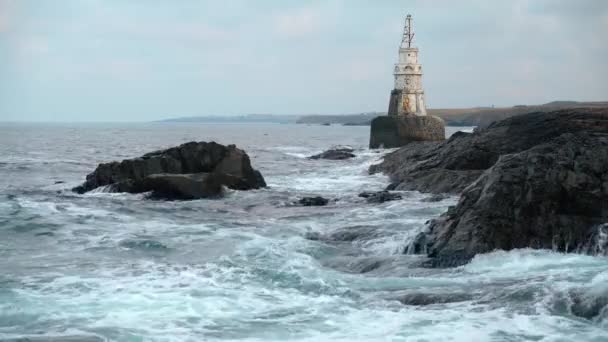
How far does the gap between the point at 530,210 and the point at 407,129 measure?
120 ft

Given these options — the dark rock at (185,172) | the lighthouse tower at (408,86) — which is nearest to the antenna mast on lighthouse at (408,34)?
the lighthouse tower at (408,86)

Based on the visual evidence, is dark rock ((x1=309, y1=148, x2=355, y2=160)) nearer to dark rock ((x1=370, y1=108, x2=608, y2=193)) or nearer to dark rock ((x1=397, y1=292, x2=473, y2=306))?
dark rock ((x1=370, y1=108, x2=608, y2=193))

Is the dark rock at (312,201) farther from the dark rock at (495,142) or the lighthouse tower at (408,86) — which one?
the lighthouse tower at (408,86)

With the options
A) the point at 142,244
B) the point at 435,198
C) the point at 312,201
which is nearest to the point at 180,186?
the point at 312,201

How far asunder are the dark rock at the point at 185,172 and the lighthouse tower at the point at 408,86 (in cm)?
2652

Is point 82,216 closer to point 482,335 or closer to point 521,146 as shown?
point 482,335

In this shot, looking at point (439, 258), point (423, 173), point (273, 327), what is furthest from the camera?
point (423, 173)

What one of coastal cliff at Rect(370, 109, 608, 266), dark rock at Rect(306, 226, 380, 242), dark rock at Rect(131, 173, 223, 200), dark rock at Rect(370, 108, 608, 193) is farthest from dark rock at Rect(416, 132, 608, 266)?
dark rock at Rect(131, 173, 223, 200)

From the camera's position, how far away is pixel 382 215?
17609mm

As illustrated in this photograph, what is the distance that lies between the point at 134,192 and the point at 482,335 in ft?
53.8

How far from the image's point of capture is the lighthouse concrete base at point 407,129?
48.4 m

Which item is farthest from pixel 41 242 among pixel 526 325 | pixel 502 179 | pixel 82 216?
pixel 526 325

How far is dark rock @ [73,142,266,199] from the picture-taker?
22.1m

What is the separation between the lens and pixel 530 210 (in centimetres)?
1234
